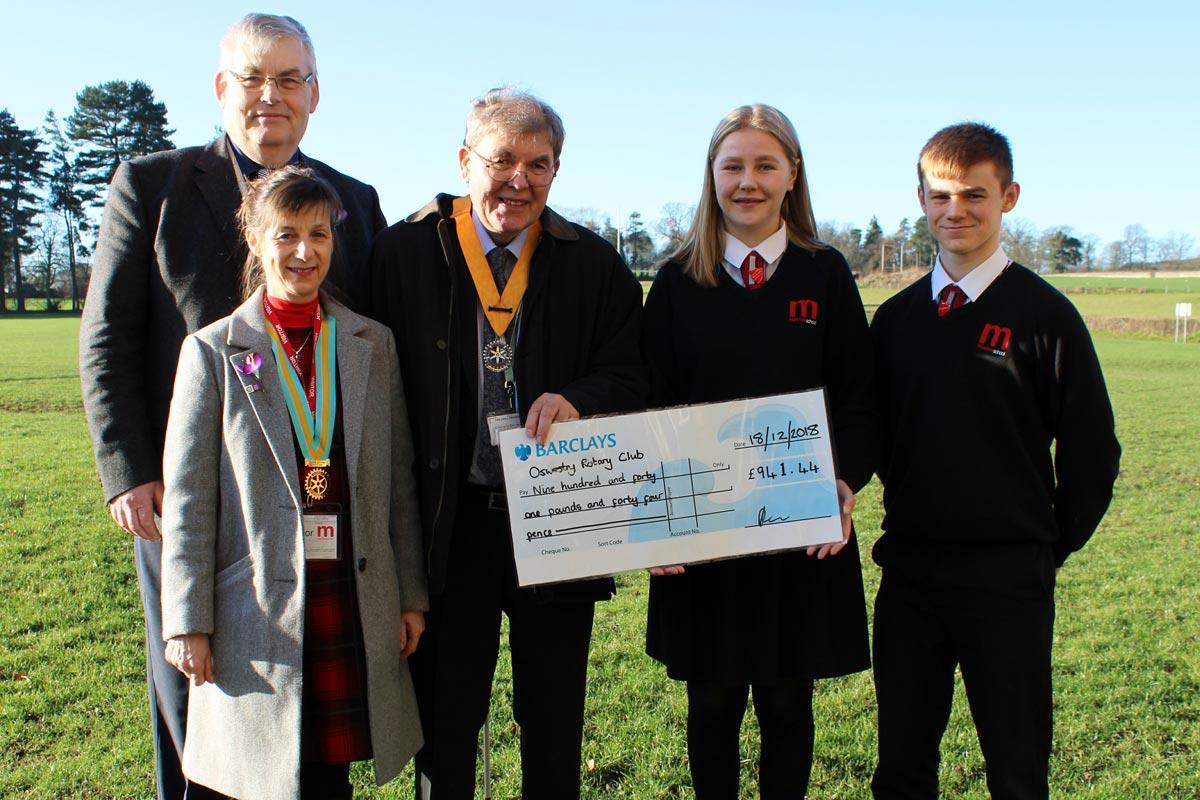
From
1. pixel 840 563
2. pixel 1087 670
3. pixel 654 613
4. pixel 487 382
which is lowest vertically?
pixel 1087 670

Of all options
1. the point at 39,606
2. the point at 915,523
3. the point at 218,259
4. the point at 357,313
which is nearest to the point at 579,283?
the point at 357,313

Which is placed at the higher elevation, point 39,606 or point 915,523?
point 915,523

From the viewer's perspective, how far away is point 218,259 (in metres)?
3.11

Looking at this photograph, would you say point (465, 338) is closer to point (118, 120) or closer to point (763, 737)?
point (763, 737)

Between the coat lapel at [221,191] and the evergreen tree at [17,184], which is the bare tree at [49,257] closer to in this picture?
the evergreen tree at [17,184]

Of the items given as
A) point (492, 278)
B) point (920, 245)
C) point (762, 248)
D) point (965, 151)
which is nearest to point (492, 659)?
point (492, 278)

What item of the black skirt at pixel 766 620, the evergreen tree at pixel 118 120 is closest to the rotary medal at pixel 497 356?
the black skirt at pixel 766 620

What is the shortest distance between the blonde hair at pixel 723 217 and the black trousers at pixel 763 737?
1480 mm

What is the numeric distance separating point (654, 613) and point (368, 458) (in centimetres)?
124

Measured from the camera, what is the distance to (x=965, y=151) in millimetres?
3221

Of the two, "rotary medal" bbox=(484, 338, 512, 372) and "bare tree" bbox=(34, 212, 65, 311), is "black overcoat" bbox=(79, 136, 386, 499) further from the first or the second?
"bare tree" bbox=(34, 212, 65, 311)

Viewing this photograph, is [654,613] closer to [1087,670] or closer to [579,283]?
[579,283]

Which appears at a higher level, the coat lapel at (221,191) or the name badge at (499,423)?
the coat lapel at (221,191)

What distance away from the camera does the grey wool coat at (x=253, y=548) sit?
272cm
